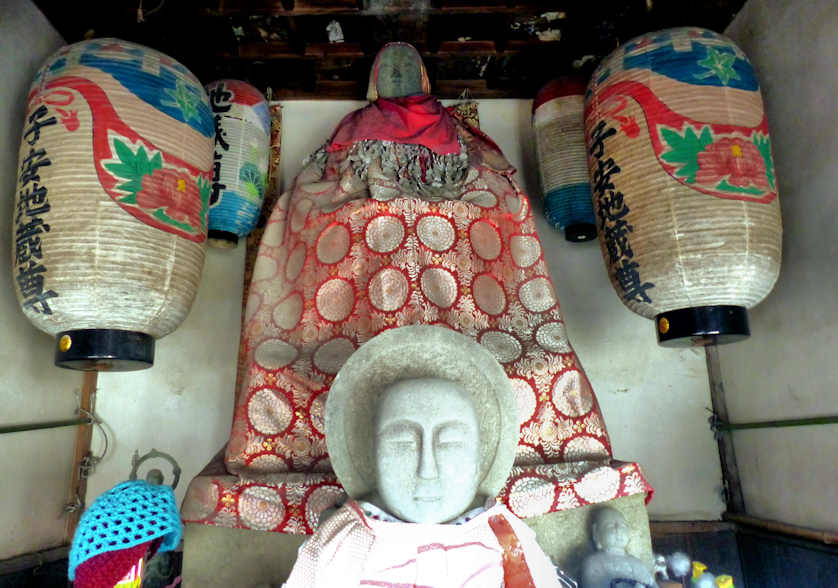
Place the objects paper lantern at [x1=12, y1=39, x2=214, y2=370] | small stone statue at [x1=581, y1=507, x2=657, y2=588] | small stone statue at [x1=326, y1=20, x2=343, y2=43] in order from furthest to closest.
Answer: small stone statue at [x1=326, y1=20, x2=343, y2=43] → paper lantern at [x1=12, y1=39, x2=214, y2=370] → small stone statue at [x1=581, y1=507, x2=657, y2=588]

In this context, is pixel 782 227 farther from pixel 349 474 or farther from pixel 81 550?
pixel 81 550

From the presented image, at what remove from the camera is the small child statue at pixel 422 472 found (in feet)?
4.76

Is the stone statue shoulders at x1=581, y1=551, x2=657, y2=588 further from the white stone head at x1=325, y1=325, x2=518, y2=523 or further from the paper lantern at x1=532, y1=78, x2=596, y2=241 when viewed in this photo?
the paper lantern at x1=532, y1=78, x2=596, y2=241

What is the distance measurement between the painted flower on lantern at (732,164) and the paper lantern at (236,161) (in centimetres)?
219

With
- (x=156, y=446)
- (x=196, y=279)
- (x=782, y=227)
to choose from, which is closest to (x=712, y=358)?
(x=782, y=227)

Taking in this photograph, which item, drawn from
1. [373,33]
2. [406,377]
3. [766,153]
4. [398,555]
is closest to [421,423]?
[406,377]

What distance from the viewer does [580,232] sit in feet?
10.8

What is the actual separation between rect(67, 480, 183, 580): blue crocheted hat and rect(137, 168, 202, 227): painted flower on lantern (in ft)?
3.89

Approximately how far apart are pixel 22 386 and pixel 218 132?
5.04 feet

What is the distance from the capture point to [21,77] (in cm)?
265

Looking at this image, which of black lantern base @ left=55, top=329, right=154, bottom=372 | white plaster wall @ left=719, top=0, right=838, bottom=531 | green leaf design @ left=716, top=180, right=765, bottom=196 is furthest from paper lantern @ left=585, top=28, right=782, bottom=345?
black lantern base @ left=55, top=329, right=154, bottom=372

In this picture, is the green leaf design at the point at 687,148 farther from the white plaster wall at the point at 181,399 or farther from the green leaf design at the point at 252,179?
the white plaster wall at the point at 181,399

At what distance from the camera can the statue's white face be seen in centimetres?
148

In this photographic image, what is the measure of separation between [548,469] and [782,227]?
1605 mm
